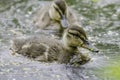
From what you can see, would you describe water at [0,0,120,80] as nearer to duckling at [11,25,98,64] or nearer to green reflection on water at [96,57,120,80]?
green reflection on water at [96,57,120,80]

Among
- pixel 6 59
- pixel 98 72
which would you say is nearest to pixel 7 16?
pixel 6 59

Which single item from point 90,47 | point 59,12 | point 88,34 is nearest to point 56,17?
point 59,12

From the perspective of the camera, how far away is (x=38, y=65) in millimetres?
7379

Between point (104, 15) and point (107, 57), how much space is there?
2.36 meters

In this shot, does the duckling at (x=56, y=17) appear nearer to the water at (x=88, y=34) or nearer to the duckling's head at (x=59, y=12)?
the duckling's head at (x=59, y=12)

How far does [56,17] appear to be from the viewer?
9.76 metres

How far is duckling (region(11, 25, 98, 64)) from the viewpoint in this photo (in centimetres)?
751

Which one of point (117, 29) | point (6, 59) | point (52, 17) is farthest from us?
point (52, 17)

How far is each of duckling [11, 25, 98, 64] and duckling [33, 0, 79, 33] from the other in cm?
167

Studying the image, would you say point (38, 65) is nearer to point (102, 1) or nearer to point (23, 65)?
point (23, 65)

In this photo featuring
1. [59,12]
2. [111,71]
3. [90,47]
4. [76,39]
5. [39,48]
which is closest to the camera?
[111,71]

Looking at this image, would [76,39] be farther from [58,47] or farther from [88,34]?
[88,34]

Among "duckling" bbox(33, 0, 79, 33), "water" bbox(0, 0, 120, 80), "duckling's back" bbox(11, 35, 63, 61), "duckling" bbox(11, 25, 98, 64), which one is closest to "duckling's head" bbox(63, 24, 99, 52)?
"duckling" bbox(11, 25, 98, 64)

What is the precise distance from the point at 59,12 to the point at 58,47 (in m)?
2.13
